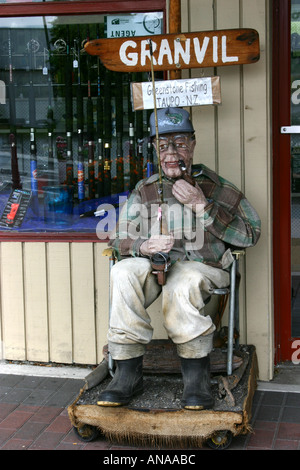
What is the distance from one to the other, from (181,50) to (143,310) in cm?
157

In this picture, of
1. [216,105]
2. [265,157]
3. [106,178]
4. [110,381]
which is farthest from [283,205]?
[110,381]

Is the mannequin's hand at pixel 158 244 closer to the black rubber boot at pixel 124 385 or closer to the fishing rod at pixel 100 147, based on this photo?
the black rubber boot at pixel 124 385

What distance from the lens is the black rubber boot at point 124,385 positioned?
3.48 m

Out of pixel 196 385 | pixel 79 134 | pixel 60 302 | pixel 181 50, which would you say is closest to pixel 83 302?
pixel 60 302

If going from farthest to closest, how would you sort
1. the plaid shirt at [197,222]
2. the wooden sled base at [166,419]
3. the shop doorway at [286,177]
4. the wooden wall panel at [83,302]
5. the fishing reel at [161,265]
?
1. the wooden wall panel at [83,302]
2. the shop doorway at [286,177]
3. the plaid shirt at [197,222]
4. the fishing reel at [161,265]
5. the wooden sled base at [166,419]

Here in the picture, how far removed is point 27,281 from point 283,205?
176 cm

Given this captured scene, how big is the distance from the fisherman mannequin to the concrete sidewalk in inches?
14.1

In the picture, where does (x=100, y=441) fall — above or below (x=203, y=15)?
below

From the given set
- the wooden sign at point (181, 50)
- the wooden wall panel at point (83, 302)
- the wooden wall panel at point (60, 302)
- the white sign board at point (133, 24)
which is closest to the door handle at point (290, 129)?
the wooden sign at point (181, 50)

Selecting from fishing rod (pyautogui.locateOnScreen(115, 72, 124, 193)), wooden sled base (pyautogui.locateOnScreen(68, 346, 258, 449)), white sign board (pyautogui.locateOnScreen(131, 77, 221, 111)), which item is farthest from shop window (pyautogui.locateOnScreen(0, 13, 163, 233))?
wooden sled base (pyautogui.locateOnScreen(68, 346, 258, 449))

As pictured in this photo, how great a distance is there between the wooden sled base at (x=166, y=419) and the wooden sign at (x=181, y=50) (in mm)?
1823

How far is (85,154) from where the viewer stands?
469 centimetres
